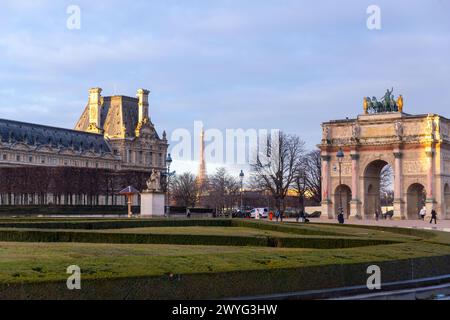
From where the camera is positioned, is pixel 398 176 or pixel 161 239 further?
pixel 398 176

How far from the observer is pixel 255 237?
25.1 metres

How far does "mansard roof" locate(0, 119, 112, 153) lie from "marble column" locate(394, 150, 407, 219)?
68540 millimetres

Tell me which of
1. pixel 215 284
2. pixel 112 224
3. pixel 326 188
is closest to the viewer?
pixel 215 284

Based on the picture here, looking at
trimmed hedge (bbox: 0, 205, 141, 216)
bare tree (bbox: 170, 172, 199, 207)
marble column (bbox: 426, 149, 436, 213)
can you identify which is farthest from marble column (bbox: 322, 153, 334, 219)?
bare tree (bbox: 170, 172, 199, 207)

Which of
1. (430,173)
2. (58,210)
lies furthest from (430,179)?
(58,210)

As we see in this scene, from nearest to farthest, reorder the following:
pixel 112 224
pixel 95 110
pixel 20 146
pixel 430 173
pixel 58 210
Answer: pixel 112 224 < pixel 430 173 < pixel 58 210 < pixel 20 146 < pixel 95 110

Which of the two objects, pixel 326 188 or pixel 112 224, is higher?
pixel 326 188

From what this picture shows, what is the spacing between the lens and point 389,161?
79.6 m

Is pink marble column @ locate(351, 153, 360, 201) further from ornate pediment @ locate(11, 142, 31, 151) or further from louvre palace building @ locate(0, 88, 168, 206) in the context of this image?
ornate pediment @ locate(11, 142, 31, 151)

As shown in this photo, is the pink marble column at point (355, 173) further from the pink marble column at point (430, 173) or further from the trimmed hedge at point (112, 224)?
the trimmed hedge at point (112, 224)

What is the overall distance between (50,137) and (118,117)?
25.3 m

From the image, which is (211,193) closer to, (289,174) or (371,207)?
(289,174)

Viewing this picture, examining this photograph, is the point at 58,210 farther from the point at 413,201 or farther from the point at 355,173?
the point at 413,201

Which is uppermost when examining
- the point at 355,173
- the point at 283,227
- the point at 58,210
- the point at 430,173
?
the point at 355,173
